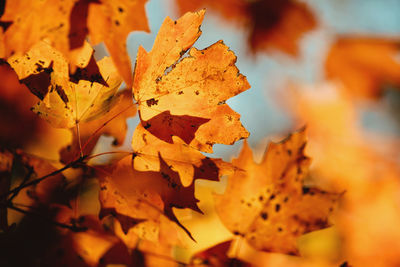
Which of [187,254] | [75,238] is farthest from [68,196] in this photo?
[187,254]

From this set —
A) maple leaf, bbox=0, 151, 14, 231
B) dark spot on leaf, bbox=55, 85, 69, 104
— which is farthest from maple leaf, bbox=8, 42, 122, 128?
maple leaf, bbox=0, 151, 14, 231

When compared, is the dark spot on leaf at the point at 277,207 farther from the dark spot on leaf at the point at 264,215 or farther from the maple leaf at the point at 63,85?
the maple leaf at the point at 63,85

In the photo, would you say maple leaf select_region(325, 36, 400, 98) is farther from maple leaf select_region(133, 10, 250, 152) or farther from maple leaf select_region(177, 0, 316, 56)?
maple leaf select_region(133, 10, 250, 152)

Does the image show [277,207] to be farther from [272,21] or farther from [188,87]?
[272,21]

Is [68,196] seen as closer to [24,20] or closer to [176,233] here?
[176,233]

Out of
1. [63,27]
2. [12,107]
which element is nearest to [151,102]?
[63,27]

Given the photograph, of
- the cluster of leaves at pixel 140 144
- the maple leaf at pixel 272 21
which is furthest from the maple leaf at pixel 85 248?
the maple leaf at pixel 272 21
